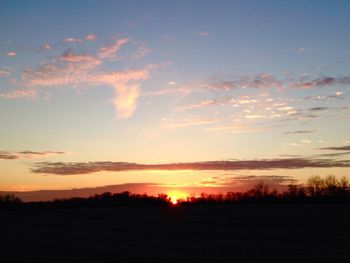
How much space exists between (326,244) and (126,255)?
27.0 ft

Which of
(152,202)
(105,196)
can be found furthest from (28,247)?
(105,196)

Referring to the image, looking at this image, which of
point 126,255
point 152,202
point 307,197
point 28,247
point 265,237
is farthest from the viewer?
point 152,202

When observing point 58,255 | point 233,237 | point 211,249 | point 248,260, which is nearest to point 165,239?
point 233,237

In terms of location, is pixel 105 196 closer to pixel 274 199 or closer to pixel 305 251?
pixel 274 199

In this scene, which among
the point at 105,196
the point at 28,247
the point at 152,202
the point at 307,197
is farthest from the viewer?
the point at 105,196

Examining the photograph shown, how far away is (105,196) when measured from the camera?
98562mm

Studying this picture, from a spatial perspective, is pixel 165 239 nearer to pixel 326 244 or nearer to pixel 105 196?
pixel 326 244

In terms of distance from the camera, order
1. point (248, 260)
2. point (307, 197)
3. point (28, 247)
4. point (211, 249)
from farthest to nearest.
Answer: point (307, 197) < point (28, 247) < point (211, 249) < point (248, 260)

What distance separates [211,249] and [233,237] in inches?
202

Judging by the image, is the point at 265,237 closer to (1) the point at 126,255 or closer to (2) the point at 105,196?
(1) the point at 126,255

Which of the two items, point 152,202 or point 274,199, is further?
point 152,202

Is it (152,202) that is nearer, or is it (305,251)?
(305,251)

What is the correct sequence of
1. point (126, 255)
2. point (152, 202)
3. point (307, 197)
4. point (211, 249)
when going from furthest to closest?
point (152, 202), point (307, 197), point (211, 249), point (126, 255)

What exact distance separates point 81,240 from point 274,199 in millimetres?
56580
